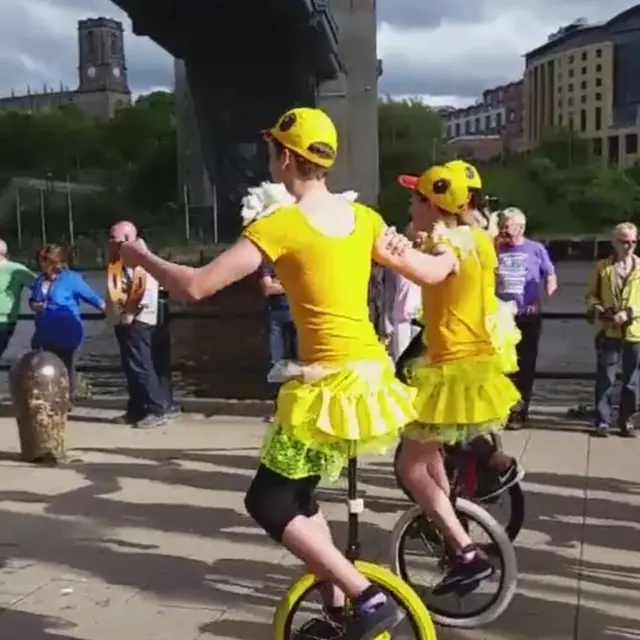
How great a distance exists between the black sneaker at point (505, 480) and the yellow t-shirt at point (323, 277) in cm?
163

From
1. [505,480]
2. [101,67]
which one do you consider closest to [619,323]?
[505,480]

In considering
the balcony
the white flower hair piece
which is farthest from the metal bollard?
the balcony

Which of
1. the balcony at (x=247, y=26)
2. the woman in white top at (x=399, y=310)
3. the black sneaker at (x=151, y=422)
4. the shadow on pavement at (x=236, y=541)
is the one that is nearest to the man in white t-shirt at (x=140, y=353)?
the black sneaker at (x=151, y=422)

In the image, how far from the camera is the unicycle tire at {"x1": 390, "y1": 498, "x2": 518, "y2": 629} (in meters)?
5.05

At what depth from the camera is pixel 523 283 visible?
9891 mm

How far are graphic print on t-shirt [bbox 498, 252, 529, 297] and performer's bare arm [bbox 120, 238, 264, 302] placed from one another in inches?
234

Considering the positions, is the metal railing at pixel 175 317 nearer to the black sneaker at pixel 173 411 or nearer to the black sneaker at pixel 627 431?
the black sneaker at pixel 173 411

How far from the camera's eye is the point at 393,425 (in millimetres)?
4223

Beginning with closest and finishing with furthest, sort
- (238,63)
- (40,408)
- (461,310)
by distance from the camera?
(461,310) < (40,408) < (238,63)

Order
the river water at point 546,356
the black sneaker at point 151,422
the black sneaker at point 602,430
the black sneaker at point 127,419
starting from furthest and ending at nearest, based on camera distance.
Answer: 1. the river water at point 546,356
2. the black sneaker at point 127,419
3. the black sneaker at point 151,422
4. the black sneaker at point 602,430

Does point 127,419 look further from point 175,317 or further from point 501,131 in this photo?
point 501,131

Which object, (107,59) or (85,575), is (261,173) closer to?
(85,575)

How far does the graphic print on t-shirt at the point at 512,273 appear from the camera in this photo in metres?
9.76

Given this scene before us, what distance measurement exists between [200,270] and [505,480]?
2.32 meters
